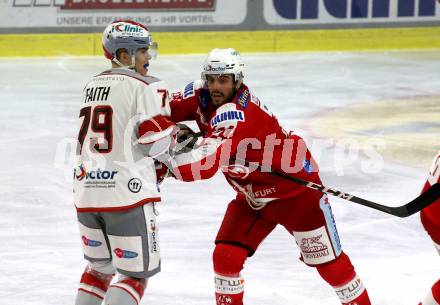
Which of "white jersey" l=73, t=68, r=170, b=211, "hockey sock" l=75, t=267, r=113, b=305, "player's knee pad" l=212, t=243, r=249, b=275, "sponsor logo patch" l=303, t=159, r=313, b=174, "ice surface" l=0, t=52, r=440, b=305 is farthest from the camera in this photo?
"ice surface" l=0, t=52, r=440, b=305

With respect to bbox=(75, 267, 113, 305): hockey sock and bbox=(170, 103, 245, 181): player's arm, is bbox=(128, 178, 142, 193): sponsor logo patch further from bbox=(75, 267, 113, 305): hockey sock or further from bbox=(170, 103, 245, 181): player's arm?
bbox=(75, 267, 113, 305): hockey sock

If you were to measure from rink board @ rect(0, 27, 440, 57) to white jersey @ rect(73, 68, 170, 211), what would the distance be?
7.61 meters

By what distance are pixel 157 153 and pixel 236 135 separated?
0.33 m

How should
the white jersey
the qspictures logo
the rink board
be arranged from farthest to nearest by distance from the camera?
the rink board
the qspictures logo
the white jersey

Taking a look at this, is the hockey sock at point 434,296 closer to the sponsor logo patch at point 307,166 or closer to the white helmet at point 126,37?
the sponsor logo patch at point 307,166

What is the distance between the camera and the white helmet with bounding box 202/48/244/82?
355 centimetres

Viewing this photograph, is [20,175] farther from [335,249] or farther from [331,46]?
[331,46]

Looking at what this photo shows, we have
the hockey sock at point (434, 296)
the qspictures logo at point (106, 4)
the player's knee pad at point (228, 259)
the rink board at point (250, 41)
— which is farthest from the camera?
the rink board at point (250, 41)

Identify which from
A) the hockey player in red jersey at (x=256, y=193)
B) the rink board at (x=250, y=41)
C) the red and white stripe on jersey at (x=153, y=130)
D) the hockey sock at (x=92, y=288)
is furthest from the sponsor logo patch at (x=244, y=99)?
the rink board at (x=250, y=41)

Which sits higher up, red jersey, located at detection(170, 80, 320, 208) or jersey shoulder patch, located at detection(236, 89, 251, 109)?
jersey shoulder patch, located at detection(236, 89, 251, 109)

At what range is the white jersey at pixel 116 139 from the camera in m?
3.30

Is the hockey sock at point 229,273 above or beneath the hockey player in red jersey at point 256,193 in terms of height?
beneath

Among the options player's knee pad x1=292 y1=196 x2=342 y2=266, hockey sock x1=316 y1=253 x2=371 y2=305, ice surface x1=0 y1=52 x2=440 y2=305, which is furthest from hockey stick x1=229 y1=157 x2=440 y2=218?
ice surface x1=0 y1=52 x2=440 y2=305

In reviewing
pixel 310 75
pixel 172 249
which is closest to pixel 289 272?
pixel 172 249
